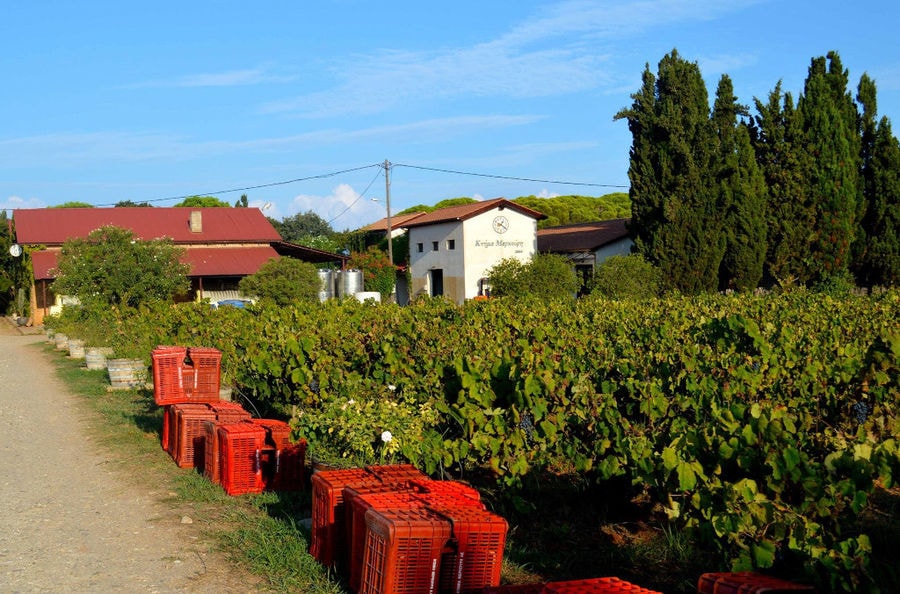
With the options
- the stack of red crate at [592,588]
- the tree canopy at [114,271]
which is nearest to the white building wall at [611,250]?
the tree canopy at [114,271]

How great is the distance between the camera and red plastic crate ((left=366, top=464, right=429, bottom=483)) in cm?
560

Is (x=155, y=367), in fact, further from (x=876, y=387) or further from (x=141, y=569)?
(x=876, y=387)

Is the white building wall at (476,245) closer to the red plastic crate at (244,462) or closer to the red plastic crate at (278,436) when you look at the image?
the red plastic crate at (278,436)

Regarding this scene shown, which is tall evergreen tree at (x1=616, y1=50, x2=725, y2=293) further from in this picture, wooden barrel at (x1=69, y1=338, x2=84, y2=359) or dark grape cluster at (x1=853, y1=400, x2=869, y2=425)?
dark grape cluster at (x1=853, y1=400, x2=869, y2=425)

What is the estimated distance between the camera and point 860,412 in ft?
26.4

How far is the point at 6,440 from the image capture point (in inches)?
424

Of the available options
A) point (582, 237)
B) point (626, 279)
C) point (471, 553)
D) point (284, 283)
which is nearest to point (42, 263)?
point (284, 283)

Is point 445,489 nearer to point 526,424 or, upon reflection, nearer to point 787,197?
point 526,424

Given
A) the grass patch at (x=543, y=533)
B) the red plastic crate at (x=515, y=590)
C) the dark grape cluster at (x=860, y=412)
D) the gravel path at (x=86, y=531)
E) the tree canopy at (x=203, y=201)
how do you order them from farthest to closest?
the tree canopy at (x=203, y=201)
the dark grape cluster at (x=860, y=412)
the gravel path at (x=86, y=531)
the grass patch at (x=543, y=533)
the red plastic crate at (x=515, y=590)

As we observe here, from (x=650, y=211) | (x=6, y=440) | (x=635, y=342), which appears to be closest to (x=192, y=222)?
(x=650, y=211)

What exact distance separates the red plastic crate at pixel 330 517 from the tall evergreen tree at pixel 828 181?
1235 inches

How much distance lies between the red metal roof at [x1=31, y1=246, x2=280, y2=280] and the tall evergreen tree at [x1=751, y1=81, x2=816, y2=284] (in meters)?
20.6

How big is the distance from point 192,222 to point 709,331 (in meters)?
38.7

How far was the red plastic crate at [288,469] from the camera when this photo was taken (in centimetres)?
765
